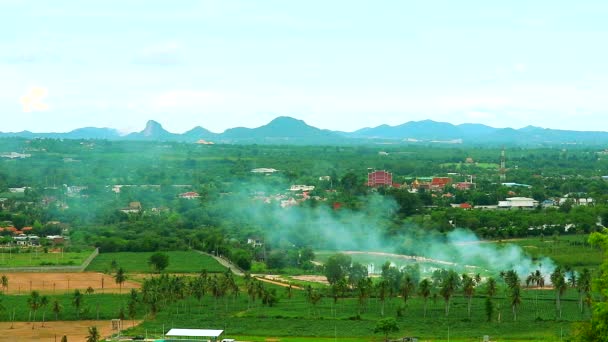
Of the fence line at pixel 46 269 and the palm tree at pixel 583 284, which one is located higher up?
the palm tree at pixel 583 284

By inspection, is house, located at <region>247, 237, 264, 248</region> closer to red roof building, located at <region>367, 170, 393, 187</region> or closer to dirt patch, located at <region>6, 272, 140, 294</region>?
dirt patch, located at <region>6, 272, 140, 294</region>

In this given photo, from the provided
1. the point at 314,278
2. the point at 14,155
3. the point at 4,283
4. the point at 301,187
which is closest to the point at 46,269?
the point at 4,283

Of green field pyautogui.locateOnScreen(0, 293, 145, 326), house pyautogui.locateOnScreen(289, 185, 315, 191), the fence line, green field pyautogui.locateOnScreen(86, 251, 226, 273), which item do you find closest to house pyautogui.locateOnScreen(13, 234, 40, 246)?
green field pyautogui.locateOnScreen(86, 251, 226, 273)

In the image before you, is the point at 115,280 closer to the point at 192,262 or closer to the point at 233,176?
the point at 192,262

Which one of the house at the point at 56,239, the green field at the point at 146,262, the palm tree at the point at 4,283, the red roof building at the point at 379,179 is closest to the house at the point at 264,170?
the red roof building at the point at 379,179

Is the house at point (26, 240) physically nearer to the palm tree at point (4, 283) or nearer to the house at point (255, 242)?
the house at point (255, 242)

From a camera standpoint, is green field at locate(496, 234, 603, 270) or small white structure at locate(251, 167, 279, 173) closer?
green field at locate(496, 234, 603, 270)

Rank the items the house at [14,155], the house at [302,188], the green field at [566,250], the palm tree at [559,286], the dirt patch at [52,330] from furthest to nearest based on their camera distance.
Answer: the house at [14,155], the house at [302,188], the green field at [566,250], the palm tree at [559,286], the dirt patch at [52,330]
